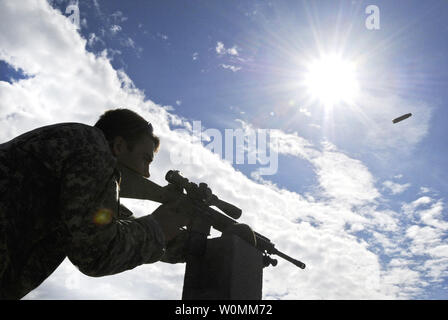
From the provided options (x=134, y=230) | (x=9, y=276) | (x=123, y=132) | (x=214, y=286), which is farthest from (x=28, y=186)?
(x=214, y=286)

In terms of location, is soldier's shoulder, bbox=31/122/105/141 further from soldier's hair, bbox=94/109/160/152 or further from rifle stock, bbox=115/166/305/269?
rifle stock, bbox=115/166/305/269

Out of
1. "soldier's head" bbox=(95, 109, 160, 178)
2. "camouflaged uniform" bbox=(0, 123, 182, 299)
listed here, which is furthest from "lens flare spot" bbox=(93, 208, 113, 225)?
"soldier's head" bbox=(95, 109, 160, 178)

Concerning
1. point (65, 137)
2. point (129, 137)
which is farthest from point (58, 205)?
point (129, 137)

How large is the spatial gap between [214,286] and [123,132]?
2.04 m

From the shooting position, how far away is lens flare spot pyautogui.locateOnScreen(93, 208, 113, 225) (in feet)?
8.77

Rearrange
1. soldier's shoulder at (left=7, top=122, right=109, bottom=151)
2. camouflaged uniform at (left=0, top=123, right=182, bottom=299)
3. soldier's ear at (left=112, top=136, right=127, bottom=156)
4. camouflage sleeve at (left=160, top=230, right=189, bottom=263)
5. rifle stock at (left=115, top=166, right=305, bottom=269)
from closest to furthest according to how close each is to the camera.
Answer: camouflaged uniform at (left=0, top=123, right=182, bottom=299) → soldier's shoulder at (left=7, top=122, right=109, bottom=151) → soldier's ear at (left=112, top=136, right=127, bottom=156) → rifle stock at (left=115, top=166, right=305, bottom=269) → camouflage sleeve at (left=160, top=230, right=189, bottom=263)

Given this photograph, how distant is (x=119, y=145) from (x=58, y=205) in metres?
1.17

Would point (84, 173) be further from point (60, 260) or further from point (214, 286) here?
point (214, 286)

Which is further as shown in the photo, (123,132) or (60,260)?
(123,132)

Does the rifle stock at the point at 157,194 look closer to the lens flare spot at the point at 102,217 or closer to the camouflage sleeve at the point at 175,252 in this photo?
the camouflage sleeve at the point at 175,252

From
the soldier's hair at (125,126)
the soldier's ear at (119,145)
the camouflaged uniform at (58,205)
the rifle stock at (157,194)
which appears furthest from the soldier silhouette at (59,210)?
the rifle stock at (157,194)

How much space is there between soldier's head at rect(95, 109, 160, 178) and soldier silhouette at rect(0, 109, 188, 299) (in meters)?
0.85

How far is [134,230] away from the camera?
119 inches

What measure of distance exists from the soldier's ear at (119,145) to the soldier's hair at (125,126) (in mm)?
34
